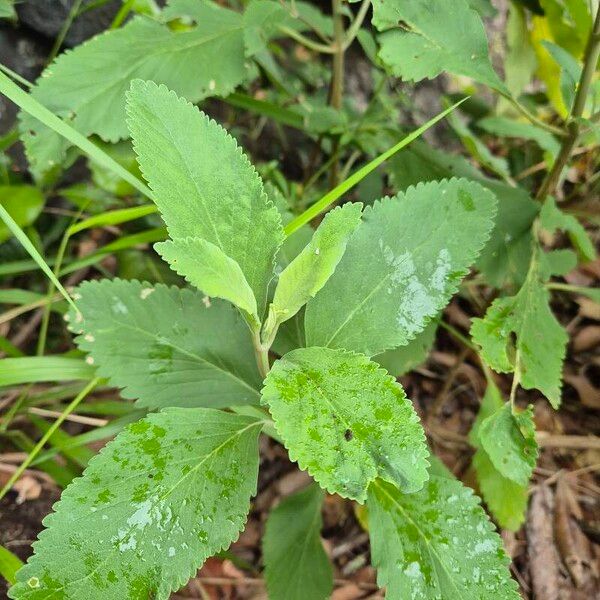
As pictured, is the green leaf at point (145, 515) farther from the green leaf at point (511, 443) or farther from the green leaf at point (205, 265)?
the green leaf at point (511, 443)

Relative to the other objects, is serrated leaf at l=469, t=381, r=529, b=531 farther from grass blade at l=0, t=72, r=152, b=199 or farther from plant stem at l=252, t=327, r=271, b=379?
grass blade at l=0, t=72, r=152, b=199

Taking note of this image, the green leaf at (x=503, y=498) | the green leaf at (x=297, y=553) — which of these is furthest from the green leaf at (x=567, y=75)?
the green leaf at (x=297, y=553)

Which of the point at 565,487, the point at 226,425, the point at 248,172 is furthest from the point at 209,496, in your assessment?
the point at 565,487

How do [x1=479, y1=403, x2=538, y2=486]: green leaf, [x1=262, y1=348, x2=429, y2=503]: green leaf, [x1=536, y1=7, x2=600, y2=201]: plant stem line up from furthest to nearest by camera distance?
1. [x1=536, y1=7, x2=600, y2=201]: plant stem
2. [x1=479, y1=403, x2=538, y2=486]: green leaf
3. [x1=262, y1=348, x2=429, y2=503]: green leaf

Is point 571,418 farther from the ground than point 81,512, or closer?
closer

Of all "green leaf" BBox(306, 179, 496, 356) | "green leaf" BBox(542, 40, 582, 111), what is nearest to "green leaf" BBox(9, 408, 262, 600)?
"green leaf" BBox(306, 179, 496, 356)

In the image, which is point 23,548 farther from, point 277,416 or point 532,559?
point 532,559
